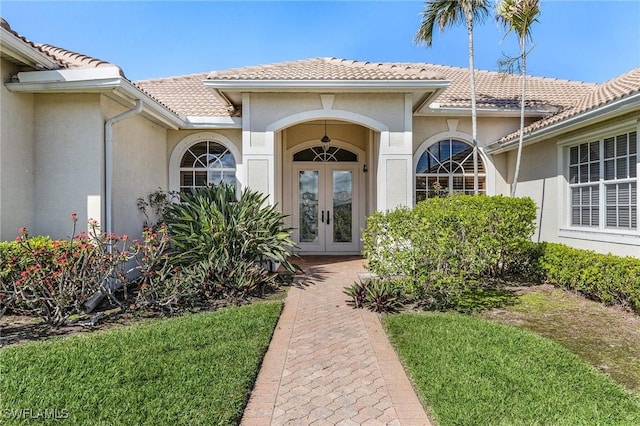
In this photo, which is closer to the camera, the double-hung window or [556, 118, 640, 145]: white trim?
[556, 118, 640, 145]: white trim

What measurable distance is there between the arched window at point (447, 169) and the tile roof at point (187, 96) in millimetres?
6391

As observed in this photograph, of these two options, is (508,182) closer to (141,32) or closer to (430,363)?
(430,363)

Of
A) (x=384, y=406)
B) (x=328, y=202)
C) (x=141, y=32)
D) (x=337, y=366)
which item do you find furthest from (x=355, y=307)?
(x=141, y=32)

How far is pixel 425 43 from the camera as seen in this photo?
38.5 ft

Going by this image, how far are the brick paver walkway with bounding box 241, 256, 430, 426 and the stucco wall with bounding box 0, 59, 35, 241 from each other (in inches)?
224

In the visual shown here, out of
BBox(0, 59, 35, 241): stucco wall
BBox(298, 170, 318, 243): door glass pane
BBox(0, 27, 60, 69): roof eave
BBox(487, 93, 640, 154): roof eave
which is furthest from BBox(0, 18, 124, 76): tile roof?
BBox(487, 93, 640, 154): roof eave

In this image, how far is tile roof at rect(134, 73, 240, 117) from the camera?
1217 centimetres

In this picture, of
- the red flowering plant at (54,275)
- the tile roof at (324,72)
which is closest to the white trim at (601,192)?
the tile roof at (324,72)

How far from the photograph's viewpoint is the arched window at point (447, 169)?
41.5ft

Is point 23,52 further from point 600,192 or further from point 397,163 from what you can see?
point 600,192

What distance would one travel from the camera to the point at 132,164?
954 centimetres

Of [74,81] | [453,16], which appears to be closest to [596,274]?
[453,16]

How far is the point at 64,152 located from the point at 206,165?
4541mm

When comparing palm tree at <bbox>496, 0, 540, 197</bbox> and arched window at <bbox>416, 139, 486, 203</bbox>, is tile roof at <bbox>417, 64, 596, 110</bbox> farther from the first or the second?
palm tree at <bbox>496, 0, 540, 197</bbox>
